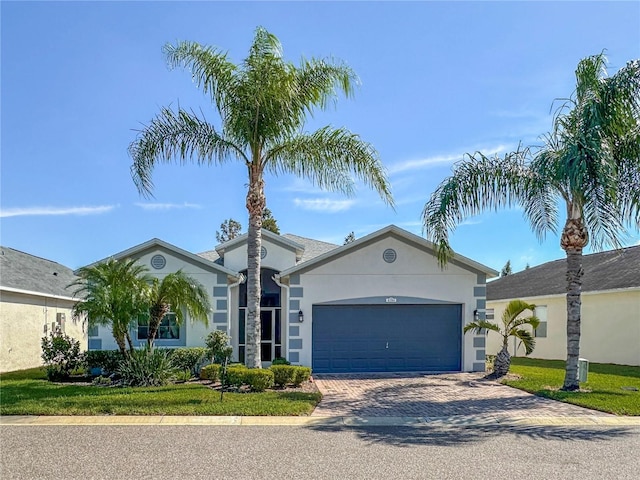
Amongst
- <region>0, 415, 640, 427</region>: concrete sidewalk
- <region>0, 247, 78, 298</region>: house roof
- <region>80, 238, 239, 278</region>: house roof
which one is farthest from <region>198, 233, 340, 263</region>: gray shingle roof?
<region>0, 415, 640, 427</region>: concrete sidewalk

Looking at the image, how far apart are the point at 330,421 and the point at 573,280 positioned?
791cm

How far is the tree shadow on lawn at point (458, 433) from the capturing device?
8.68 m

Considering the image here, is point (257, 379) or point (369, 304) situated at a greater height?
point (369, 304)

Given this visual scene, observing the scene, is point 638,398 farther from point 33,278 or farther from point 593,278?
point 33,278

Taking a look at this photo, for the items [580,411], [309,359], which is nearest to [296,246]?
[309,359]

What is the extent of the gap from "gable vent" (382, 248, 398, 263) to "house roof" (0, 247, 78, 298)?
10899mm

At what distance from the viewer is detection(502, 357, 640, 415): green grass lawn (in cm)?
1159

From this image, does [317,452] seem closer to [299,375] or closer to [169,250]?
[299,375]

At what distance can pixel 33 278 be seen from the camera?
21.2 meters

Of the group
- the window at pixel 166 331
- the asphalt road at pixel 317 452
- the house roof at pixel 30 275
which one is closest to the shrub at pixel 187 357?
the window at pixel 166 331

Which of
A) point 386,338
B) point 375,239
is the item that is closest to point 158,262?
point 375,239

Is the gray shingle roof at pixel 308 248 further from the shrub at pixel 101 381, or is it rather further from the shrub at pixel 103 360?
the shrub at pixel 101 381

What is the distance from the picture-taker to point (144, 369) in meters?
14.1

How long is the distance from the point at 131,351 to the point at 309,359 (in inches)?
223
